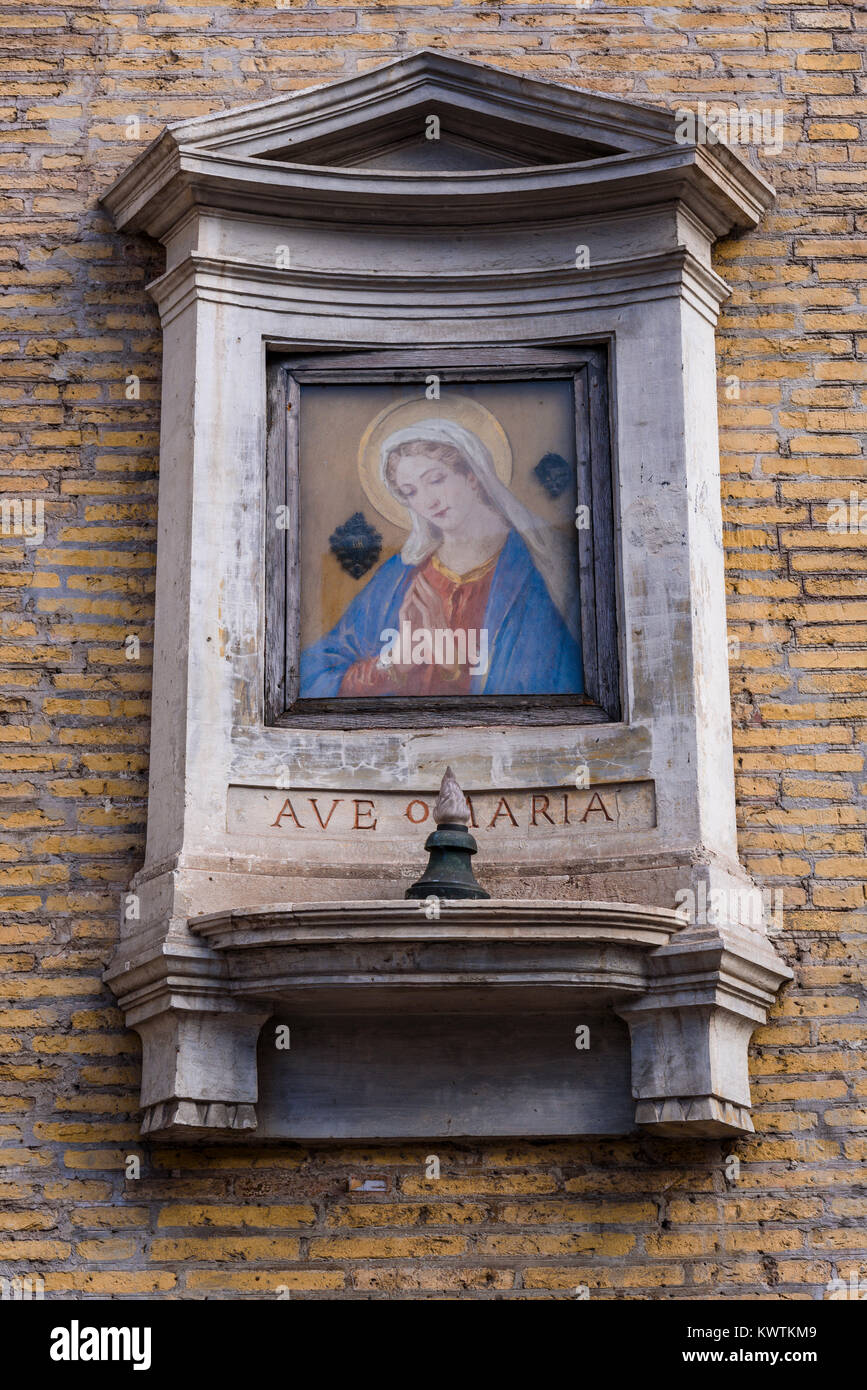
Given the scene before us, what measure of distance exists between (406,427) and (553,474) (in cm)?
56

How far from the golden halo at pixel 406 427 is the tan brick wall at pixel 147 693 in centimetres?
77

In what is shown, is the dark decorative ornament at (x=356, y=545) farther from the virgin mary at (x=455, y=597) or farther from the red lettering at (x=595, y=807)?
the red lettering at (x=595, y=807)

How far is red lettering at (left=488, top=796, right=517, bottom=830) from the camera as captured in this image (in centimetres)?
756

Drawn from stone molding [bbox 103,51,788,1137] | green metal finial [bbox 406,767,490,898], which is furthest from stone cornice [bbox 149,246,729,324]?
green metal finial [bbox 406,767,490,898]

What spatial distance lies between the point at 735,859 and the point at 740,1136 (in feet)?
2.99

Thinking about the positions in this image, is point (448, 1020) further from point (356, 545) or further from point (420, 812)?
point (356, 545)

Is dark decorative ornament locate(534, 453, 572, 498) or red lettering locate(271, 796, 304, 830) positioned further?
dark decorative ornament locate(534, 453, 572, 498)

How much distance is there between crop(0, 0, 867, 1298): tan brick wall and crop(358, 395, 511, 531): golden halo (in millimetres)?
775

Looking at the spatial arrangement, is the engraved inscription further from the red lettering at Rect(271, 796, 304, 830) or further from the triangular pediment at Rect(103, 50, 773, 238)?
the triangular pediment at Rect(103, 50, 773, 238)

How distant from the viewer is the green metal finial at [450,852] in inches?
277

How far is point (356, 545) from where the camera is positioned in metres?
7.90

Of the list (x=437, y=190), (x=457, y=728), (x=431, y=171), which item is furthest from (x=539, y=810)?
(x=431, y=171)

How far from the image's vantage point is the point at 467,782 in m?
7.57

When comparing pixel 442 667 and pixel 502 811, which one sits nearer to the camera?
pixel 502 811
